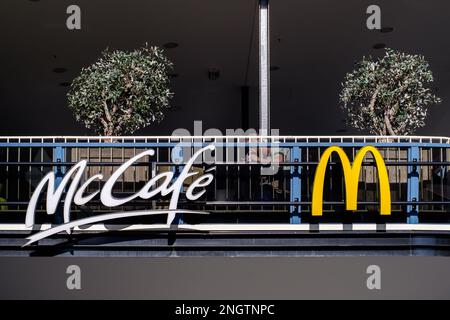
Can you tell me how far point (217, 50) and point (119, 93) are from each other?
254 inches

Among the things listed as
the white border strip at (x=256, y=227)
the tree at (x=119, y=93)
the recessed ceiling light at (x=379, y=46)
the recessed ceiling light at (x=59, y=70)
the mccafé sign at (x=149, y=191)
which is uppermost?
the recessed ceiling light at (x=379, y=46)

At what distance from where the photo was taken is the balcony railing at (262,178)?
16.5ft

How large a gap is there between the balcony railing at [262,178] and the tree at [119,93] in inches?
44.5

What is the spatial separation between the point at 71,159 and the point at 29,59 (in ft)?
27.7

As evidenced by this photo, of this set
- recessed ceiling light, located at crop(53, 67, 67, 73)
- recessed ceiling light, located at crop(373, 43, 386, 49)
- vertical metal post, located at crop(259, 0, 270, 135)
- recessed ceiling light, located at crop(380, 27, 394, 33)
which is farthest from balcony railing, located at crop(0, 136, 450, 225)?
recessed ceiling light, located at crop(53, 67, 67, 73)

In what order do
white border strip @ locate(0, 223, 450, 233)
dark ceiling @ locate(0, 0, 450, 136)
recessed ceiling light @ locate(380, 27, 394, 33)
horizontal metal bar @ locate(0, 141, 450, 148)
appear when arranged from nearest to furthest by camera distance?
white border strip @ locate(0, 223, 450, 233) → horizontal metal bar @ locate(0, 141, 450, 148) → dark ceiling @ locate(0, 0, 450, 136) → recessed ceiling light @ locate(380, 27, 394, 33)

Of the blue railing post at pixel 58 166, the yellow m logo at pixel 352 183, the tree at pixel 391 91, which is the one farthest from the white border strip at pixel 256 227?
the tree at pixel 391 91

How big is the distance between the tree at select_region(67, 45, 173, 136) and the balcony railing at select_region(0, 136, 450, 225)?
1.13m

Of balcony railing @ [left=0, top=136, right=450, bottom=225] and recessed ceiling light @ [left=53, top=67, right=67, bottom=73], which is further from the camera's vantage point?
recessed ceiling light @ [left=53, top=67, right=67, bottom=73]

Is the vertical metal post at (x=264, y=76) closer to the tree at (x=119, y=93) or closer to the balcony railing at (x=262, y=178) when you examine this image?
the balcony railing at (x=262, y=178)

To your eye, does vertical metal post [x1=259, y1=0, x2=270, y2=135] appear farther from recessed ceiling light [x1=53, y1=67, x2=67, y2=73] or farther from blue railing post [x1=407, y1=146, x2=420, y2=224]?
recessed ceiling light [x1=53, y1=67, x2=67, y2=73]

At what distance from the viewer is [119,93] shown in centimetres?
652

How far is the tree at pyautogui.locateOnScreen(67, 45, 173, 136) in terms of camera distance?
6.51 m

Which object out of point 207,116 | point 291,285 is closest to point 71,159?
point 291,285
